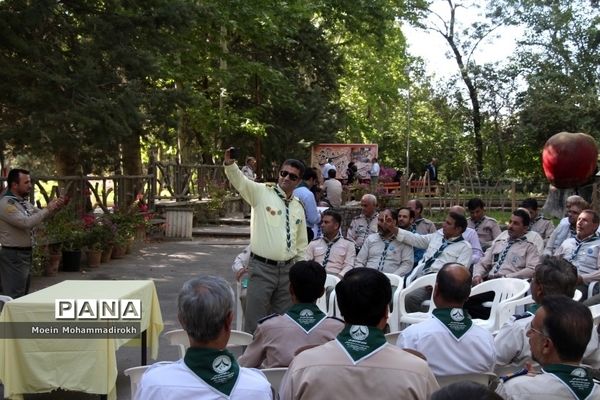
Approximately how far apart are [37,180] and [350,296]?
37.5 feet

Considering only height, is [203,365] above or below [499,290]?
above

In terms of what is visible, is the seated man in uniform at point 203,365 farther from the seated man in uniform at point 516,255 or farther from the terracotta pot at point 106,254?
the terracotta pot at point 106,254

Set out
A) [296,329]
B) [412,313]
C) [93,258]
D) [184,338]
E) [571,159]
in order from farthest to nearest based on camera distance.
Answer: [93,258] < [571,159] < [412,313] < [184,338] < [296,329]

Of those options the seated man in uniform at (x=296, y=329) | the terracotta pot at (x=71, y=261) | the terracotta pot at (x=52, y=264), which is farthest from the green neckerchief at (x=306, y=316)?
the terracotta pot at (x=71, y=261)

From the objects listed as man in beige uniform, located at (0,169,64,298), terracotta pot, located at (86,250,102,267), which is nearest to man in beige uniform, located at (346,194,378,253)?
man in beige uniform, located at (0,169,64,298)

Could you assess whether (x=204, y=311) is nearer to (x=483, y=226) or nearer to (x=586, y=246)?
(x=586, y=246)

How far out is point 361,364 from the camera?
278 cm

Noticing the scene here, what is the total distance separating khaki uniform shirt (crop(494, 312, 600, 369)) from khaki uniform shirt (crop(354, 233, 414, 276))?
3.70 meters

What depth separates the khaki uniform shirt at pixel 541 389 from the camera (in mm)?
2717

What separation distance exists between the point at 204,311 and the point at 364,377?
630mm

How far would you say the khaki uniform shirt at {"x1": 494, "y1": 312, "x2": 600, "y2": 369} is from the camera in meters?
4.06

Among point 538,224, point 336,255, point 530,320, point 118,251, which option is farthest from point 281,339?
point 118,251

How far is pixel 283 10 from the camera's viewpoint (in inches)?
811

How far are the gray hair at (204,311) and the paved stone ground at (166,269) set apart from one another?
3.21 metres
